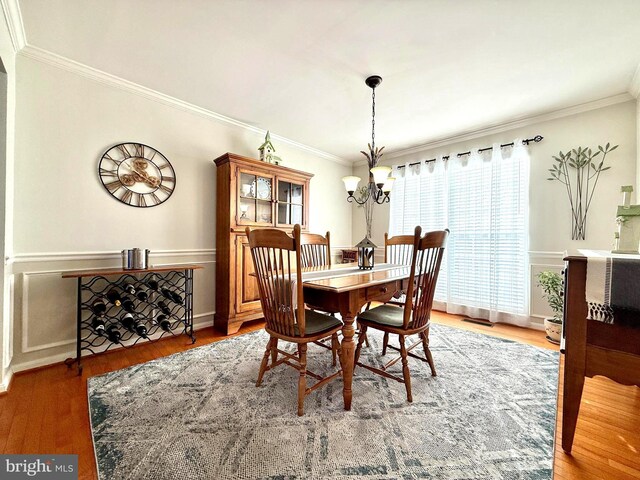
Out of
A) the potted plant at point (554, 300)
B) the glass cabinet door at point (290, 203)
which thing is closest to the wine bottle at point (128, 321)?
the glass cabinet door at point (290, 203)

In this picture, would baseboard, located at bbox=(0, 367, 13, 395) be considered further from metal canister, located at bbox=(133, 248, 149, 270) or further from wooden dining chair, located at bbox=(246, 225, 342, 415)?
wooden dining chair, located at bbox=(246, 225, 342, 415)

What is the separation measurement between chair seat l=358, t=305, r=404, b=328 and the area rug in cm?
46

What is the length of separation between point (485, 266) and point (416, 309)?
229cm

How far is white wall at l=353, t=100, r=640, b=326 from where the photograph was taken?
2.70 m

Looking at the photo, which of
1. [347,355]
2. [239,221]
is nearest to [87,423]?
[347,355]

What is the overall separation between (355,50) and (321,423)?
2585 mm

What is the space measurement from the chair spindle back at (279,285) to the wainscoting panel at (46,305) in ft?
5.83

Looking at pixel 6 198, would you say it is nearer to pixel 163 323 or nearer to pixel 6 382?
pixel 6 382

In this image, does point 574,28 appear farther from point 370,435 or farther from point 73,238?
point 73,238

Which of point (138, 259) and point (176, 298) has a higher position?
point (138, 259)

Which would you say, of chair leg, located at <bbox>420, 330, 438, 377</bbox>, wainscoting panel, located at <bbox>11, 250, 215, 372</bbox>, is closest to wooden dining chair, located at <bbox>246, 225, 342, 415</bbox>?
chair leg, located at <bbox>420, 330, 438, 377</bbox>

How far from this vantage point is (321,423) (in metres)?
1.49

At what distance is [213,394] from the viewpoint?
1769 millimetres

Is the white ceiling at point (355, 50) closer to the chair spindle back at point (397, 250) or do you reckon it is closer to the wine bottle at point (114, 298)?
the chair spindle back at point (397, 250)
